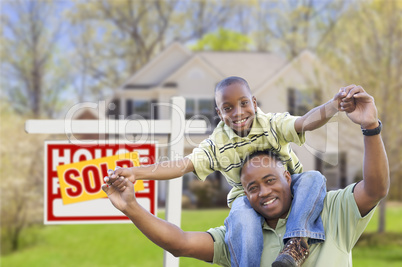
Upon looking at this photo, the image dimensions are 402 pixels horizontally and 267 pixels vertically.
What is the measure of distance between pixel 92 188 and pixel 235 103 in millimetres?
1453

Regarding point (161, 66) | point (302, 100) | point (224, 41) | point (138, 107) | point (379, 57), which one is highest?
point (224, 41)

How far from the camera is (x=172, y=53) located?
1315 cm

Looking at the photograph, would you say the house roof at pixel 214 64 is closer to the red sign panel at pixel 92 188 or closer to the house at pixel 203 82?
the house at pixel 203 82

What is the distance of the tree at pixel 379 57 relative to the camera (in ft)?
29.4

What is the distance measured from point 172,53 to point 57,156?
10352mm

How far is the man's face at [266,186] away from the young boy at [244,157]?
1cm

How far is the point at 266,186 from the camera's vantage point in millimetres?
1927

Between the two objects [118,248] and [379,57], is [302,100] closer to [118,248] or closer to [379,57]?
[379,57]

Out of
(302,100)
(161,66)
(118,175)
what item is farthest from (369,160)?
(161,66)

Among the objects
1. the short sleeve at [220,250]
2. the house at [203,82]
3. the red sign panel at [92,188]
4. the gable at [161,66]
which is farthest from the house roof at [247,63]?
the short sleeve at [220,250]

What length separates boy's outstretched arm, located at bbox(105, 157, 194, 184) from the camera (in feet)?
5.46

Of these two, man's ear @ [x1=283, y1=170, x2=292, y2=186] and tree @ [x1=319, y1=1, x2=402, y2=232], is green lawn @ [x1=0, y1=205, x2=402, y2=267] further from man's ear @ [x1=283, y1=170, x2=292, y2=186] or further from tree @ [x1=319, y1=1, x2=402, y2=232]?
man's ear @ [x1=283, y1=170, x2=292, y2=186]

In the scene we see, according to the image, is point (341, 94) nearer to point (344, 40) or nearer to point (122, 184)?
point (122, 184)

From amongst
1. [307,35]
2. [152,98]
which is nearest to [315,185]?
[152,98]
